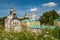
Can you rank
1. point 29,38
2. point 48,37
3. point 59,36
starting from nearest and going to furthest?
1. point 48,37
2. point 59,36
3. point 29,38

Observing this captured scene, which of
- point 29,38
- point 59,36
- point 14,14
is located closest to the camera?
point 59,36

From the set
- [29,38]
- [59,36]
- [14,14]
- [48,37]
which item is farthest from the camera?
[14,14]

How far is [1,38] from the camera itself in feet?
20.0

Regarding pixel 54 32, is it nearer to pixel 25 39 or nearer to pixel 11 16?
pixel 25 39

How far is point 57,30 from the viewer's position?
558 centimetres

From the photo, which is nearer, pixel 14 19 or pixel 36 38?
pixel 36 38

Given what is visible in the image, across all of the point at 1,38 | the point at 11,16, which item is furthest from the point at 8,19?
the point at 1,38

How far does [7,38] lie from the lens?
5.96 m

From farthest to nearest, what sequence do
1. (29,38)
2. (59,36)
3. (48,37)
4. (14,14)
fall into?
1. (14,14)
2. (29,38)
3. (59,36)
4. (48,37)

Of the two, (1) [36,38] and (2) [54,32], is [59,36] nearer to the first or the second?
(2) [54,32]

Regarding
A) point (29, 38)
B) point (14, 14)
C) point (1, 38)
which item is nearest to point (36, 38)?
point (29, 38)

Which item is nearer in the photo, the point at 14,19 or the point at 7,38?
the point at 7,38

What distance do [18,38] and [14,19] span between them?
124 ft

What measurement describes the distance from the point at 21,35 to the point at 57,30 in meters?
1.07
